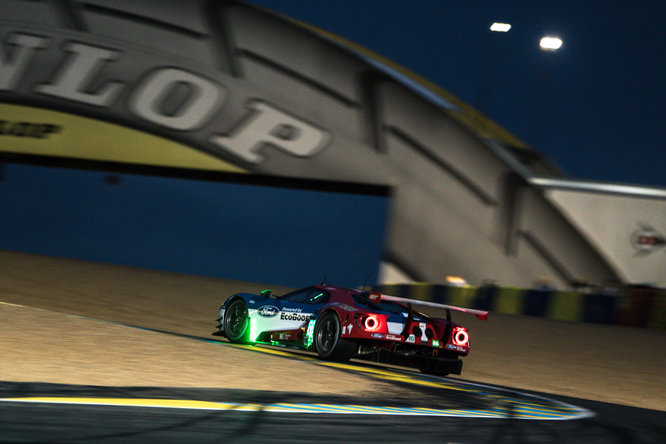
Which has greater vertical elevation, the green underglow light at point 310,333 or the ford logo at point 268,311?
the ford logo at point 268,311

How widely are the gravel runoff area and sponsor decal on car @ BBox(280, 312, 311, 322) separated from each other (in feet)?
3.99

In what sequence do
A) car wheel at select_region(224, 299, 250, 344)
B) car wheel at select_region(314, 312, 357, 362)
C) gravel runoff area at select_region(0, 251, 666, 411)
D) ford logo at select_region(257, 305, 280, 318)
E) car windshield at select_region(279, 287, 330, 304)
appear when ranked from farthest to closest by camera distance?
car wheel at select_region(224, 299, 250, 344), ford logo at select_region(257, 305, 280, 318), car windshield at select_region(279, 287, 330, 304), car wheel at select_region(314, 312, 357, 362), gravel runoff area at select_region(0, 251, 666, 411)

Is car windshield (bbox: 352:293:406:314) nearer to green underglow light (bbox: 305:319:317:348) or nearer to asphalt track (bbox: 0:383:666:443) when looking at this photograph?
green underglow light (bbox: 305:319:317:348)

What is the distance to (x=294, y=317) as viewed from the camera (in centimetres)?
1152

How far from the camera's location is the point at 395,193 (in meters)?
25.8

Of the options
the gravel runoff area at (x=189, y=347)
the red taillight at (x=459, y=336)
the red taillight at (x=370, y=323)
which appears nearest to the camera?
the gravel runoff area at (x=189, y=347)

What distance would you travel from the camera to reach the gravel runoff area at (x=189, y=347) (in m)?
7.77

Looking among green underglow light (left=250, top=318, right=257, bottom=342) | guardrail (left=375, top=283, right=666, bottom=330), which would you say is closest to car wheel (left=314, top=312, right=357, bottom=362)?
green underglow light (left=250, top=318, right=257, bottom=342)

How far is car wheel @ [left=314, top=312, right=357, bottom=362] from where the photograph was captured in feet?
34.7

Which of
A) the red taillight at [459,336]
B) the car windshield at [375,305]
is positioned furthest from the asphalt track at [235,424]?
the red taillight at [459,336]

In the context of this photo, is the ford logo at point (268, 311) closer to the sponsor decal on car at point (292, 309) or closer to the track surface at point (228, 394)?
the sponsor decal on car at point (292, 309)

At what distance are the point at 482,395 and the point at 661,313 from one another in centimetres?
1154

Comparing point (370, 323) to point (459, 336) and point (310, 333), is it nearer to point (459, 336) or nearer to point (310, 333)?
point (310, 333)

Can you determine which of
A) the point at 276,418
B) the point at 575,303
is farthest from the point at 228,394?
the point at 575,303
